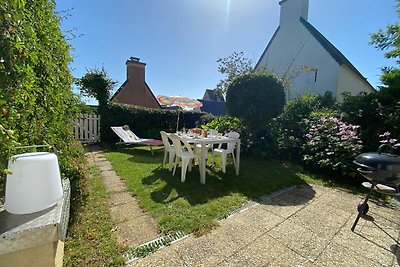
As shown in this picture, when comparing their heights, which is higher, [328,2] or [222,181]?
[328,2]

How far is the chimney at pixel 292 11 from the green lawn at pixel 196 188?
10348mm

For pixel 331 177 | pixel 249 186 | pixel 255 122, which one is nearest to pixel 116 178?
pixel 249 186

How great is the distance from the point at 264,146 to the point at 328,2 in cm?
690

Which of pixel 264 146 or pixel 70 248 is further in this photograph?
pixel 264 146

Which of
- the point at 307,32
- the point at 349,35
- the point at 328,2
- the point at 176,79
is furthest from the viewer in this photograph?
the point at 176,79

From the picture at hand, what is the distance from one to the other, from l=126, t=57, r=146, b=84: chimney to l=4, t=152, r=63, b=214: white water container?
16.7 m

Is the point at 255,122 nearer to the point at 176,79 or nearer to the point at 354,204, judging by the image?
the point at 354,204

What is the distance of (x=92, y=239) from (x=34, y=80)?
176 cm

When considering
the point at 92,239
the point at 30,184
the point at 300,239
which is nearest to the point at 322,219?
the point at 300,239

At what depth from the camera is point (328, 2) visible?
312 inches

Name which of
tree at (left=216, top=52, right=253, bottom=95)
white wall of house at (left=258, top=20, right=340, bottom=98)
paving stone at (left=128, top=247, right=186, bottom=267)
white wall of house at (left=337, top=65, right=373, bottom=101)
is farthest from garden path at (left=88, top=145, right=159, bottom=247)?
tree at (left=216, top=52, right=253, bottom=95)

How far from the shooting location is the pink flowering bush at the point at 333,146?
441 centimetres

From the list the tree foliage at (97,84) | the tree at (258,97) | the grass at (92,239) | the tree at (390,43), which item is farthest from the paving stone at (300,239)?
the tree foliage at (97,84)

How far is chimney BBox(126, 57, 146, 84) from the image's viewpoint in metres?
16.8
